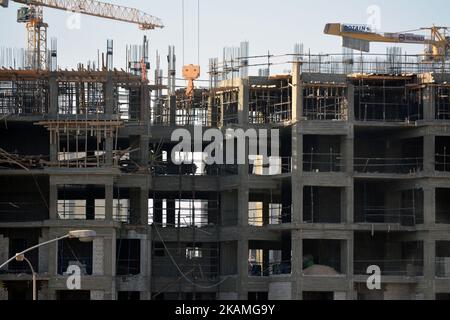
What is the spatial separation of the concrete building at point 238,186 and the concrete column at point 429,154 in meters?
0.09

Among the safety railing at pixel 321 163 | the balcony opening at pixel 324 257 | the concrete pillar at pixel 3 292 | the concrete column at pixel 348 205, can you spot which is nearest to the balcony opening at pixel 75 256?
the concrete pillar at pixel 3 292

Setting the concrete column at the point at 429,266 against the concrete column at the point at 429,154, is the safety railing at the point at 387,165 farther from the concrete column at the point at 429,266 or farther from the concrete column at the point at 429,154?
the concrete column at the point at 429,266

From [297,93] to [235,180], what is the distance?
674 centimetres

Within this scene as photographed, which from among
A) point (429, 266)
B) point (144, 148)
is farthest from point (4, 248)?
point (429, 266)

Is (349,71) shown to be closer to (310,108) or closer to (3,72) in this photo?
(310,108)

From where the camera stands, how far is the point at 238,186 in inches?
3435

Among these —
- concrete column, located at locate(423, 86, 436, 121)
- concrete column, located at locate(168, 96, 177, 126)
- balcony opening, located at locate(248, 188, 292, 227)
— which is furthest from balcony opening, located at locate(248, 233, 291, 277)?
concrete column, located at locate(423, 86, 436, 121)

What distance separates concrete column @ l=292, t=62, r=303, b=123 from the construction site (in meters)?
0.10

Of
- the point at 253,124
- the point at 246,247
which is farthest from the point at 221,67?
the point at 246,247

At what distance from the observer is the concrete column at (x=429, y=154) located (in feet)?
281

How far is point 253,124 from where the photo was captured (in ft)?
289

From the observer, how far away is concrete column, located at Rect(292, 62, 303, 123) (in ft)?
280

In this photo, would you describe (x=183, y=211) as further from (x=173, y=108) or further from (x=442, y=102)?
(x=442, y=102)

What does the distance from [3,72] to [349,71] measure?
824 inches
